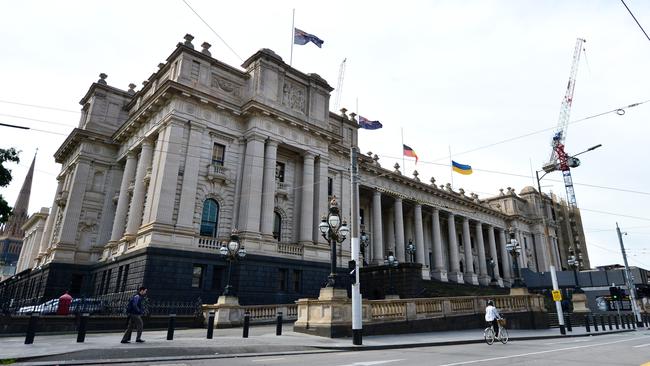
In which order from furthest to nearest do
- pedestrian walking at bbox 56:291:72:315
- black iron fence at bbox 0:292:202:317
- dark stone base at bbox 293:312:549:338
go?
black iron fence at bbox 0:292:202:317 < pedestrian walking at bbox 56:291:72:315 < dark stone base at bbox 293:312:549:338

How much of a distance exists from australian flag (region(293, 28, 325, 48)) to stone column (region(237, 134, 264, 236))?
8.84 meters

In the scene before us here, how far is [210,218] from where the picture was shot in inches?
1180

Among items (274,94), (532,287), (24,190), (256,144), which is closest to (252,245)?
(256,144)

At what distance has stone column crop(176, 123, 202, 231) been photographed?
27.5 m

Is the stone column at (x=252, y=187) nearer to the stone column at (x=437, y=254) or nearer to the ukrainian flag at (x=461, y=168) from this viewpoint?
the ukrainian flag at (x=461, y=168)

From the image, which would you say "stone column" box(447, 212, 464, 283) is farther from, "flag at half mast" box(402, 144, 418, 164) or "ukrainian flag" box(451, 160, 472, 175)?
"flag at half mast" box(402, 144, 418, 164)

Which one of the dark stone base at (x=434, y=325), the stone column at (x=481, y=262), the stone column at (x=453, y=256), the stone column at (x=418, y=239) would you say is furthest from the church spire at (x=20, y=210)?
the dark stone base at (x=434, y=325)

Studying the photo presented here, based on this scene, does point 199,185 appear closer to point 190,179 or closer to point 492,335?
point 190,179

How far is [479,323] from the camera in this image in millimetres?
22609

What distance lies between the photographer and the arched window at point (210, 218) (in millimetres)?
29578

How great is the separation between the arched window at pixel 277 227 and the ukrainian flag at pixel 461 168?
20.0 meters

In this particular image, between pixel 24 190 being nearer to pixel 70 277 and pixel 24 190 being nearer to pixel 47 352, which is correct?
pixel 70 277

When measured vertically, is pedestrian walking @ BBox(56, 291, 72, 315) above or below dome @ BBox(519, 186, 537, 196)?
below

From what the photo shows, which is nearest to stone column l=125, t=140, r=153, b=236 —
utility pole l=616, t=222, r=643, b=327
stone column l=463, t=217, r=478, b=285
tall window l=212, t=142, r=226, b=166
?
tall window l=212, t=142, r=226, b=166
